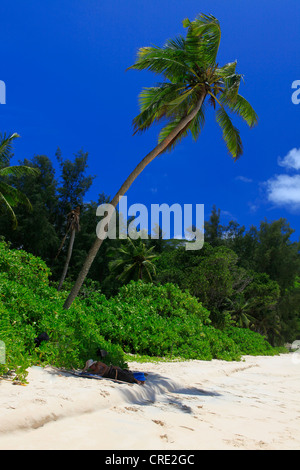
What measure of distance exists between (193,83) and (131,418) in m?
9.90

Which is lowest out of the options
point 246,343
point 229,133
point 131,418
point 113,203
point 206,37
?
point 246,343

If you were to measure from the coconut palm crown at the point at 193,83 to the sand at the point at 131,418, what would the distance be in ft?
26.9

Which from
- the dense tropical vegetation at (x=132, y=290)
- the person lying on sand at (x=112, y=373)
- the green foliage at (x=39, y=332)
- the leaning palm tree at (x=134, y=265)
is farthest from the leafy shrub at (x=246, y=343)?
the person lying on sand at (x=112, y=373)

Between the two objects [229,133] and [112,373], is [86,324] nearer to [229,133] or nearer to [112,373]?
[112,373]

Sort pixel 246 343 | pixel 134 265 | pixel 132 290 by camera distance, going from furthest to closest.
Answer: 1. pixel 134 265
2. pixel 246 343
3. pixel 132 290

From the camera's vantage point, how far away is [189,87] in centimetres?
1142

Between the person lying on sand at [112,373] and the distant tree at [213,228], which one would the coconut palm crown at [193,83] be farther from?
the distant tree at [213,228]

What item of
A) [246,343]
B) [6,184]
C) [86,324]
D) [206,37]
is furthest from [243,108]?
[246,343]

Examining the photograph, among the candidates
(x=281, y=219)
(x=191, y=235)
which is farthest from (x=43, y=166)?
(x=281, y=219)

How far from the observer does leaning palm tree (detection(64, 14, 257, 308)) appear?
10.7 meters

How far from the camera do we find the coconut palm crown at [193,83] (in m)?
10.8

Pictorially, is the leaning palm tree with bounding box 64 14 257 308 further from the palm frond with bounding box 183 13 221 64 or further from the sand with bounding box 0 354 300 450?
the sand with bounding box 0 354 300 450

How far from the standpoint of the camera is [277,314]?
4322cm
